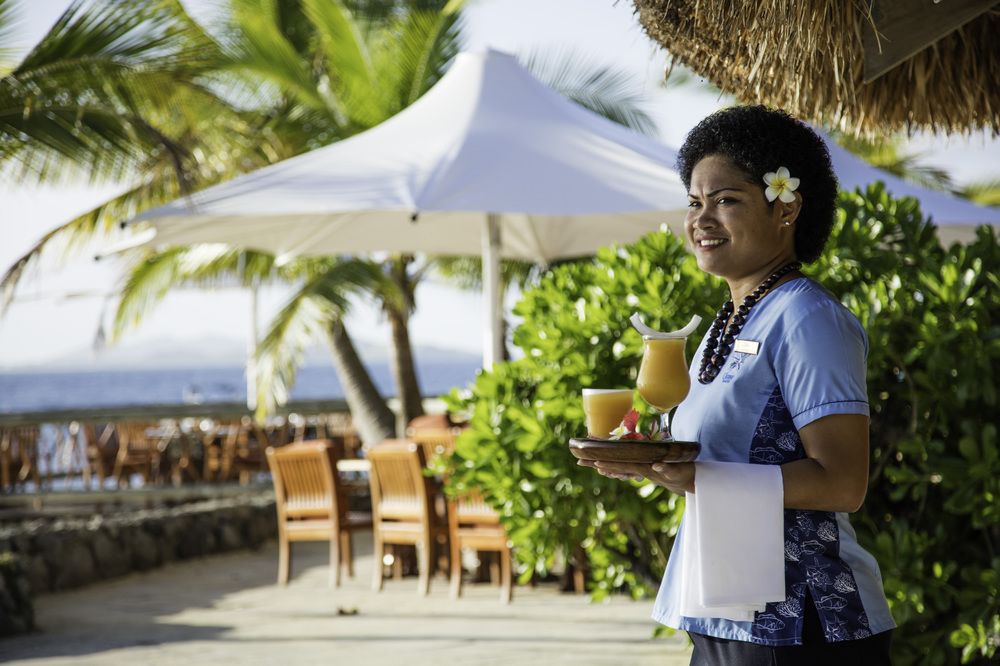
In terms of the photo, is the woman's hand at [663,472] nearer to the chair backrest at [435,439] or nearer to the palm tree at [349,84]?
the chair backrest at [435,439]

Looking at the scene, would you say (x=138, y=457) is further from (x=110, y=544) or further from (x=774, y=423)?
(x=774, y=423)

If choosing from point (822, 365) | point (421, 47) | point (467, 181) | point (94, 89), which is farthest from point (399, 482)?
point (421, 47)

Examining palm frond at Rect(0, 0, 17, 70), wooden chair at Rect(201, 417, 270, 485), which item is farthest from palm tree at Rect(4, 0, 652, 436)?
palm frond at Rect(0, 0, 17, 70)

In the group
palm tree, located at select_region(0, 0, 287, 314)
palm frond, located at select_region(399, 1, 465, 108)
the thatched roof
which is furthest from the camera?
palm frond, located at select_region(399, 1, 465, 108)

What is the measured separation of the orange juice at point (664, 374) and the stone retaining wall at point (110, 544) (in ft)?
16.0

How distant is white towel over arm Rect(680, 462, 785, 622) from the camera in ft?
6.01

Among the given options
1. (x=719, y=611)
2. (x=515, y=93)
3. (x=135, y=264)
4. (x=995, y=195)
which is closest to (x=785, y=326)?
(x=719, y=611)

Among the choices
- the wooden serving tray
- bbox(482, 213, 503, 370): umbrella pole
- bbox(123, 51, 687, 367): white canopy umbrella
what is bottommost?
the wooden serving tray

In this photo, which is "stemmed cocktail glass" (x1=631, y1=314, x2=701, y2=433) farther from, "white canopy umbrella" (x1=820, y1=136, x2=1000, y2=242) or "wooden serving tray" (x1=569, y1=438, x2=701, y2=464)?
"white canopy umbrella" (x1=820, y1=136, x2=1000, y2=242)

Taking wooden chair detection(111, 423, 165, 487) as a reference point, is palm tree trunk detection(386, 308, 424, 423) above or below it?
above

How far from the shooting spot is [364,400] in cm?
1187

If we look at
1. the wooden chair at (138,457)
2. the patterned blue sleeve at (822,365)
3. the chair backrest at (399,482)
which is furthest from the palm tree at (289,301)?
the patterned blue sleeve at (822,365)

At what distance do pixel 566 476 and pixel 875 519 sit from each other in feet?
3.28

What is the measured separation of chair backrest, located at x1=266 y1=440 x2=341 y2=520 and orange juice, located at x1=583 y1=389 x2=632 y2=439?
5.21 metres
